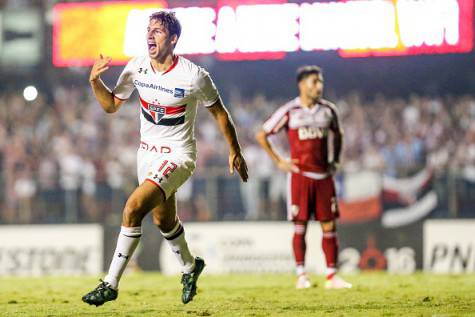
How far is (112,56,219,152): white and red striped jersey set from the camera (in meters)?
9.66

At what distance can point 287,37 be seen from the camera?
22922 mm

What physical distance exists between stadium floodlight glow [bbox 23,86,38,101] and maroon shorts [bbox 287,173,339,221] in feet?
38.7

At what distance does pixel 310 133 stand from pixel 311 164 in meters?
0.39

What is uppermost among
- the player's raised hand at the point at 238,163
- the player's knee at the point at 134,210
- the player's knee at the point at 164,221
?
the player's raised hand at the point at 238,163

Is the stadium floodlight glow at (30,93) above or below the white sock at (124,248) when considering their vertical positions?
above

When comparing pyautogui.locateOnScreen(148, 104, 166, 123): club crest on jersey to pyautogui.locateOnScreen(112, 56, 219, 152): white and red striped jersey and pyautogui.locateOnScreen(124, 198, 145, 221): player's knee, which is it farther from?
pyautogui.locateOnScreen(124, 198, 145, 221): player's knee

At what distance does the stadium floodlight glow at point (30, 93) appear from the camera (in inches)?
926

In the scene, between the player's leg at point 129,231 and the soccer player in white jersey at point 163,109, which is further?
the soccer player in white jersey at point 163,109

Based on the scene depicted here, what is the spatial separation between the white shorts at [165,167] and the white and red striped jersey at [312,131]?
3.52 m

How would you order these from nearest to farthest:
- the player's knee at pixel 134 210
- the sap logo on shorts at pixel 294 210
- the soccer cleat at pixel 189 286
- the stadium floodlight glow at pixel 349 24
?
the player's knee at pixel 134 210 → the soccer cleat at pixel 189 286 → the sap logo on shorts at pixel 294 210 → the stadium floodlight glow at pixel 349 24

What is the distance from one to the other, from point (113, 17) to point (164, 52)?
14.0 meters

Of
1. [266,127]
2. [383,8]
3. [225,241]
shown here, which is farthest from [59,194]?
[383,8]

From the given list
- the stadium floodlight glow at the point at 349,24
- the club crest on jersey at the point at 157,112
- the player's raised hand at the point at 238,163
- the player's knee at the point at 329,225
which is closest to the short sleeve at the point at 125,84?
the club crest on jersey at the point at 157,112

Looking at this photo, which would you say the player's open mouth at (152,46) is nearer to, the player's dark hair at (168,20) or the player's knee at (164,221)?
the player's dark hair at (168,20)
